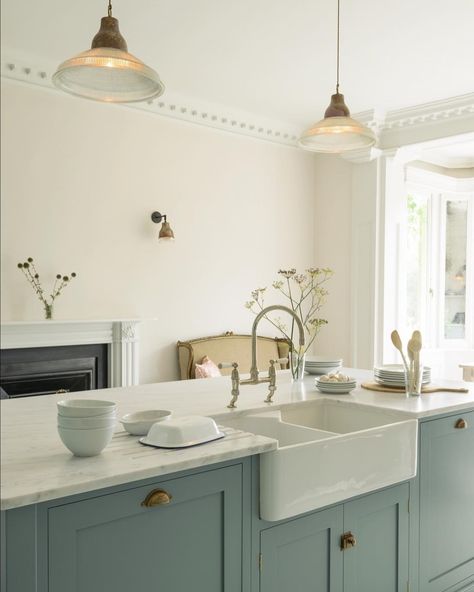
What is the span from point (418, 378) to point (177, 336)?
269cm

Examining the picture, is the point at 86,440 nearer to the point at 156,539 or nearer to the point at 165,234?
the point at 156,539

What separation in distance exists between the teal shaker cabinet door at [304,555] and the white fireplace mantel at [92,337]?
8.73ft

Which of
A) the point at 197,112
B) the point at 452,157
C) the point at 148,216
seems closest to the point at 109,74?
the point at 148,216

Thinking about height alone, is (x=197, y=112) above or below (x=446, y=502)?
above

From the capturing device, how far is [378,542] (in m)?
2.14

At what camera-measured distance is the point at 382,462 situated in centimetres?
204

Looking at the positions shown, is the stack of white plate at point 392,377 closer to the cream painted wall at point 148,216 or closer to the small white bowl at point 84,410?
the small white bowl at point 84,410

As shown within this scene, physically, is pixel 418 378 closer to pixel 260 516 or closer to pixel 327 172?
pixel 260 516

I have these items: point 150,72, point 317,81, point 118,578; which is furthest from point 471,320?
point 118,578

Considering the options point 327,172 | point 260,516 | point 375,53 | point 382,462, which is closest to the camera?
point 260,516

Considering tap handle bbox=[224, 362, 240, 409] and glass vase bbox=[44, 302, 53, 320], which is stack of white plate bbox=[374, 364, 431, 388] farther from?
glass vase bbox=[44, 302, 53, 320]

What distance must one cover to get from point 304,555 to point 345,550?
0.19 m

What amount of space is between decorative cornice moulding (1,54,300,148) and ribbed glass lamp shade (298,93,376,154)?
1.64 m

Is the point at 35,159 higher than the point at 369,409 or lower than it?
higher
